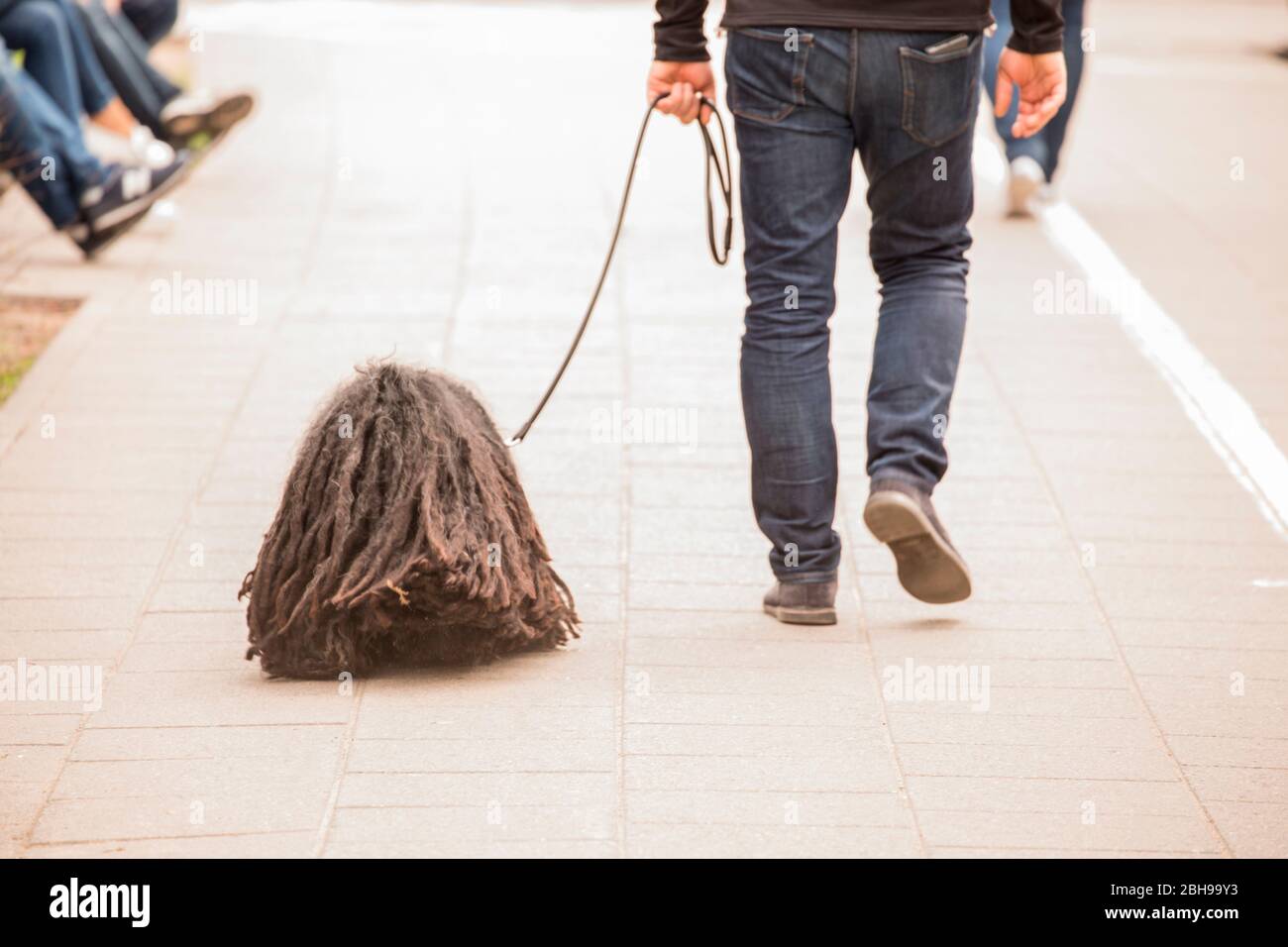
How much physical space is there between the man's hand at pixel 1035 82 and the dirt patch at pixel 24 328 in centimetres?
310

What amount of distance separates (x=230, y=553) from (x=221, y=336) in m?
1.92

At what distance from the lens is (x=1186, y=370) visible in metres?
5.99

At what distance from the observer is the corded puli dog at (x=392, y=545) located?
360 centimetres

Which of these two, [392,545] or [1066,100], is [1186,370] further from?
[392,545]

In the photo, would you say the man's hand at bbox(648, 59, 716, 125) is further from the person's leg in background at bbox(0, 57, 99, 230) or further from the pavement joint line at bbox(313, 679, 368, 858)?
the person's leg in background at bbox(0, 57, 99, 230)

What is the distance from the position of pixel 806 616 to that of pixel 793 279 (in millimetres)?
726

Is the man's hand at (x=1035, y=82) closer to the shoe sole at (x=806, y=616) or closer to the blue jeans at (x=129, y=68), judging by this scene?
the shoe sole at (x=806, y=616)

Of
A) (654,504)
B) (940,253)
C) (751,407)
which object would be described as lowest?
(654,504)

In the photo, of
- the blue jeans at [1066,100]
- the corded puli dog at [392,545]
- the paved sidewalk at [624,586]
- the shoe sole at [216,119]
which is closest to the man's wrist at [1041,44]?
the paved sidewalk at [624,586]

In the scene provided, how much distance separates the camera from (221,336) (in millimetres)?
6172

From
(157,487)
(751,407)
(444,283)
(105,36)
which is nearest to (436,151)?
(105,36)

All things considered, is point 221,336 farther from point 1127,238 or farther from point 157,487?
point 1127,238

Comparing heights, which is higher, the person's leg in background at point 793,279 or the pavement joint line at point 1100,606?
the person's leg in background at point 793,279

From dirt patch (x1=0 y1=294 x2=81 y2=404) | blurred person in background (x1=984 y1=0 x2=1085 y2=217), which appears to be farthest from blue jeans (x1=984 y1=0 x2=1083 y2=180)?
dirt patch (x1=0 y1=294 x2=81 y2=404)
